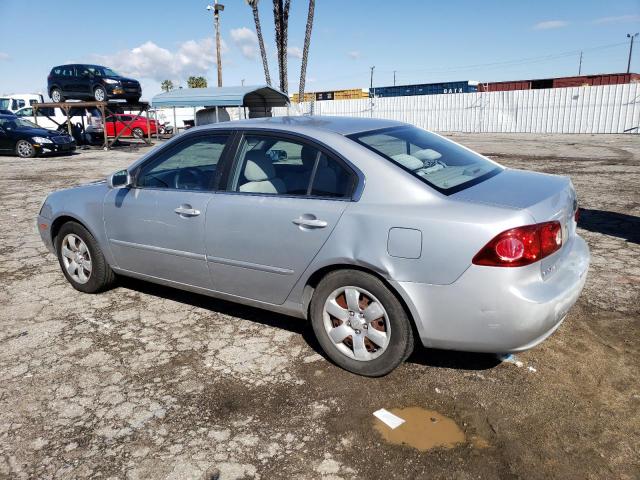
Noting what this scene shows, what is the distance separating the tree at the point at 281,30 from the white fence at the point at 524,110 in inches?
86.5

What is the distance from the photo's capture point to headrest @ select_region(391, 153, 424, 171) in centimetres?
307

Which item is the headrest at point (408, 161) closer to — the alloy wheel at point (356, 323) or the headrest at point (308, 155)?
the headrest at point (308, 155)

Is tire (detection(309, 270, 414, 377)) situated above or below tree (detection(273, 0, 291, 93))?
below

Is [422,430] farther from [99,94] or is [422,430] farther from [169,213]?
[99,94]

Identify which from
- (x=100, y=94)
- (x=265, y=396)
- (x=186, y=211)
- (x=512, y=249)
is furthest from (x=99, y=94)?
(x=512, y=249)

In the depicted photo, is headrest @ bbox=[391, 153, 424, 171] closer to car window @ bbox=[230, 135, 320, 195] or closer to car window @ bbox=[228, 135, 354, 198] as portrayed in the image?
car window @ bbox=[228, 135, 354, 198]

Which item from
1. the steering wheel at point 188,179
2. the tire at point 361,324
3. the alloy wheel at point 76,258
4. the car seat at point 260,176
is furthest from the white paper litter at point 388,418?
the alloy wheel at point 76,258

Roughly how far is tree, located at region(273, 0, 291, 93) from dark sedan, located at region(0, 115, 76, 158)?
14093mm

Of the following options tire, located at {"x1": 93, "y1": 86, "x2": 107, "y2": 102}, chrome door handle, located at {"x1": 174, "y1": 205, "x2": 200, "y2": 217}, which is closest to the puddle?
chrome door handle, located at {"x1": 174, "y1": 205, "x2": 200, "y2": 217}

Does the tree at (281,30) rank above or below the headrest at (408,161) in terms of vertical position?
above

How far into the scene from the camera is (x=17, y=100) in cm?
2638

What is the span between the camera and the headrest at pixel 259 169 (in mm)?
3518

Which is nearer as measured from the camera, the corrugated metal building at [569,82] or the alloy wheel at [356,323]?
the alloy wheel at [356,323]

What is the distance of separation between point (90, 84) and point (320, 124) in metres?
21.0
